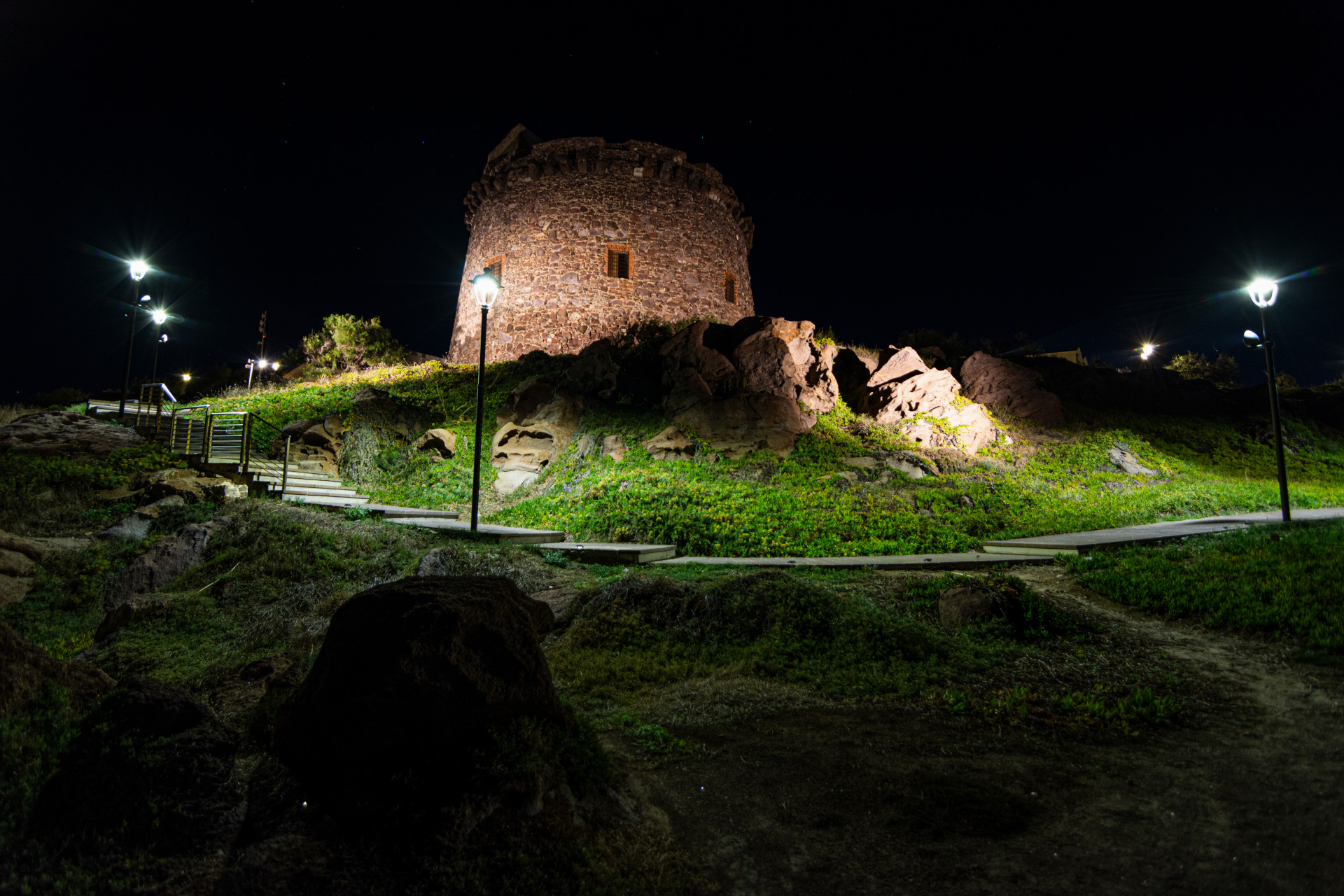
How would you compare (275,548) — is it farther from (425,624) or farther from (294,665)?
(425,624)

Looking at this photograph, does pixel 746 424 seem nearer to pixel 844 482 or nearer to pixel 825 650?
pixel 844 482

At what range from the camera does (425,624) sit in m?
3.05

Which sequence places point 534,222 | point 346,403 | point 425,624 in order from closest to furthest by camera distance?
point 425,624 < point 346,403 < point 534,222

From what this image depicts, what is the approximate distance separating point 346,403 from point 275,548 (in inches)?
455

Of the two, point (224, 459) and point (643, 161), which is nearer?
point (224, 459)

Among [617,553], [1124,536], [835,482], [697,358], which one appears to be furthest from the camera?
[697,358]

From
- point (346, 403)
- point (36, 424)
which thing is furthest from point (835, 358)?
point (36, 424)

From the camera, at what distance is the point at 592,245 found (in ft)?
77.0

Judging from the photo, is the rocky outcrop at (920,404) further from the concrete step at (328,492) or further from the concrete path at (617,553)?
the concrete step at (328,492)

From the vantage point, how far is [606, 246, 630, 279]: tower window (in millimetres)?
23625

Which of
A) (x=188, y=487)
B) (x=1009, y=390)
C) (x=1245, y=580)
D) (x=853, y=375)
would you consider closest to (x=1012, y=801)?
(x=1245, y=580)

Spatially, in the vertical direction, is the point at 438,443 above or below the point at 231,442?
above

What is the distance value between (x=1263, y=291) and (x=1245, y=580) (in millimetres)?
9076

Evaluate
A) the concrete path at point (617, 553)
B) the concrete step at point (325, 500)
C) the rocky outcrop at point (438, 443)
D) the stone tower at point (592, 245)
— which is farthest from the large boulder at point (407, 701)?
the stone tower at point (592, 245)
